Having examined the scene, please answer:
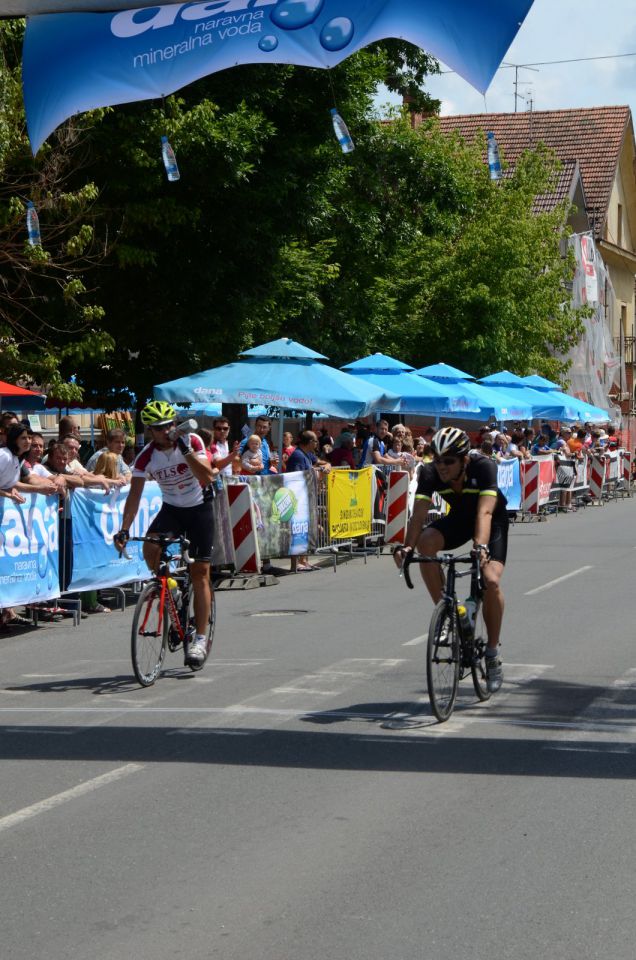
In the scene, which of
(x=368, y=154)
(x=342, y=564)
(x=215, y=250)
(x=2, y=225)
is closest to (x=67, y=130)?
(x=2, y=225)

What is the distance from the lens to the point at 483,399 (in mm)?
28578

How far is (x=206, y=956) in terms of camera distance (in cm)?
451

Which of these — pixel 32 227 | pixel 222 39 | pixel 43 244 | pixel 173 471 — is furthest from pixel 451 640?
pixel 43 244

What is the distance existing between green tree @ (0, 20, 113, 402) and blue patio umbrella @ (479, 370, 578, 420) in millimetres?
12492

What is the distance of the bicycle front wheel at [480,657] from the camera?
8.84 m

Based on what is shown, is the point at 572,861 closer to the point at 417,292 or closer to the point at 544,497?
the point at 544,497

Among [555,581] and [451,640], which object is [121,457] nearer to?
[555,581]

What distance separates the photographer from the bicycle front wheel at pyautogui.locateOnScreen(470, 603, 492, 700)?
8.84 meters

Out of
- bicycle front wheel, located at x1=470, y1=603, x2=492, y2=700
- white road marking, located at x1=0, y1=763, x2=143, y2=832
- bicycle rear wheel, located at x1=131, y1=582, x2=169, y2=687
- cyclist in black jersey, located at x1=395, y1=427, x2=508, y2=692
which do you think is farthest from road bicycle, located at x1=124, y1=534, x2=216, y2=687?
white road marking, located at x1=0, y1=763, x2=143, y2=832

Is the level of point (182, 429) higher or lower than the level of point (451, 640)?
higher

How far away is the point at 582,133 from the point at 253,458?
144 feet

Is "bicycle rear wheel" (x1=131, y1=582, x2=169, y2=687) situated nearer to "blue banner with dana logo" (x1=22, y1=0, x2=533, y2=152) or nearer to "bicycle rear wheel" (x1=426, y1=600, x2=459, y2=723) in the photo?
"bicycle rear wheel" (x1=426, y1=600, x2=459, y2=723)

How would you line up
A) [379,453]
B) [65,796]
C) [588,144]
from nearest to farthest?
[65,796] → [379,453] → [588,144]

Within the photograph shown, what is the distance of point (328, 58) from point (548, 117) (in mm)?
50420
